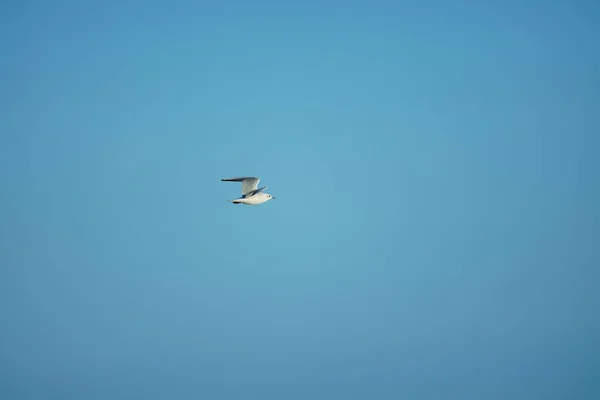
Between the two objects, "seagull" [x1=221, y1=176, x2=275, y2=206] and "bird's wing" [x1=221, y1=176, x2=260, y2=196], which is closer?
"seagull" [x1=221, y1=176, x2=275, y2=206]

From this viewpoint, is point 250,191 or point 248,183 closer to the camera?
point 250,191

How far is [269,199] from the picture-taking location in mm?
39344

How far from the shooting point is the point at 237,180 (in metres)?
37.8

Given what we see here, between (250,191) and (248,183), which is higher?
(248,183)

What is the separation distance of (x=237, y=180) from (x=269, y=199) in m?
2.72

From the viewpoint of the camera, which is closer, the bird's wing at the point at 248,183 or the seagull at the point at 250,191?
the seagull at the point at 250,191
